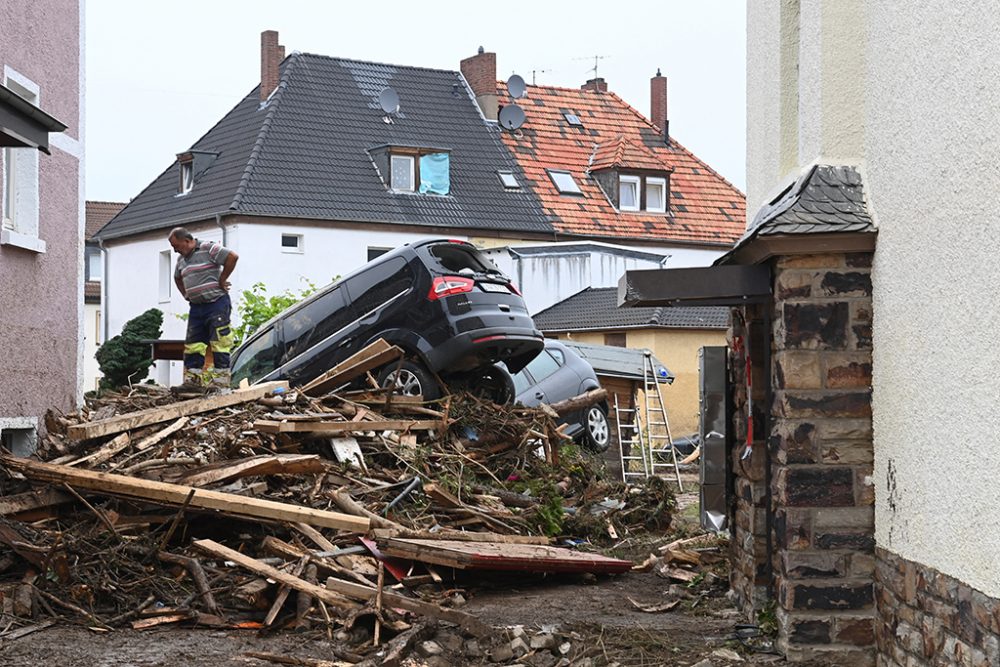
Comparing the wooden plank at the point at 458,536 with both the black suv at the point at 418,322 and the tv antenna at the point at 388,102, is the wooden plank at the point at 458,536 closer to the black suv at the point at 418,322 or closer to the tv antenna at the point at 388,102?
the black suv at the point at 418,322

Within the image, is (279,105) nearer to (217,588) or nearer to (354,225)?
(354,225)

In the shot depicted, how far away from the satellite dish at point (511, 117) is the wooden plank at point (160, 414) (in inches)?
1349

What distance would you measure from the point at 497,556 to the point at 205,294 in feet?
Answer: 23.4

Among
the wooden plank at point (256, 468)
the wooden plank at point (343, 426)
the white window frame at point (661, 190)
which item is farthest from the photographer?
the white window frame at point (661, 190)

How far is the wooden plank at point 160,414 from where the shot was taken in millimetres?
12234

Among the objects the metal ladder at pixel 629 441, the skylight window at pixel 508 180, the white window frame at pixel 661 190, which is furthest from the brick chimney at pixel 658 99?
the metal ladder at pixel 629 441

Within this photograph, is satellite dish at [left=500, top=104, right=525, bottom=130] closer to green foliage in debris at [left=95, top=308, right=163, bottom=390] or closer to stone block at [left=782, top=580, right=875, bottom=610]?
green foliage in debris at [left=95, top=308, right=163, bottom=390]

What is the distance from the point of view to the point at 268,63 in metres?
44.7

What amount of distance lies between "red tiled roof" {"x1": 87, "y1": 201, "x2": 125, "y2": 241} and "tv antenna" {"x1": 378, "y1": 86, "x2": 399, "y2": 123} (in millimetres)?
26830

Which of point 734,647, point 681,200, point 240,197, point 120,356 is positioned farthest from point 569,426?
point 681,200

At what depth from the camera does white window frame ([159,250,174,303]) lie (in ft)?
142

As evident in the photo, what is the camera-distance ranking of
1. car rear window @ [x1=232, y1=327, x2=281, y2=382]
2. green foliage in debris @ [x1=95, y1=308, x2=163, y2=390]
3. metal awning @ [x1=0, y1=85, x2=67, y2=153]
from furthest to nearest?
1. green foliage in debris @ [x1=95, y1=308, x2=163, y2=390]
2. car rear window @ [x1=232, y1=327, x2=281, y2=382]
3. metal awning @ [x1=0, y1=85, x2=67, y2=153]

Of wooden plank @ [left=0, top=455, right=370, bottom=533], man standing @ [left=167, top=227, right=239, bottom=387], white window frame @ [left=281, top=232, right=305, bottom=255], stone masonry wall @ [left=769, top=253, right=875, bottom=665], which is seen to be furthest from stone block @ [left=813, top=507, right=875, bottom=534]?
white window frame @ [left=281, top=232, right=305, bottom=255]

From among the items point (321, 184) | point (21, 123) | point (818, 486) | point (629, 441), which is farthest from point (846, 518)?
point (321, 184)
